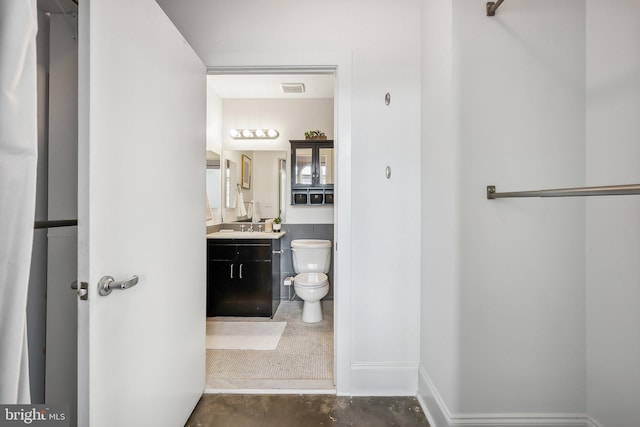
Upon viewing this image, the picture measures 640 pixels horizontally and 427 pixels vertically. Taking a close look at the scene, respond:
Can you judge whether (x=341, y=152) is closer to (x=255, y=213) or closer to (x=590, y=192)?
(x=590, y=192)

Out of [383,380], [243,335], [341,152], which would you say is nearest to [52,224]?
[341,152]

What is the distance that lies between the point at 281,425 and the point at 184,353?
2.03 feet

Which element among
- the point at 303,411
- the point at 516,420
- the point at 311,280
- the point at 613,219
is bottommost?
the point at 303,411

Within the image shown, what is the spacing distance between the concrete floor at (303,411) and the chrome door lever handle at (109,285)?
1.01 meters

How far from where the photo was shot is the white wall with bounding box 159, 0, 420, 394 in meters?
1.76

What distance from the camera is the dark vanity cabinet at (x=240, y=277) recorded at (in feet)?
9.74

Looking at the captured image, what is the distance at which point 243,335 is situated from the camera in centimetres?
263

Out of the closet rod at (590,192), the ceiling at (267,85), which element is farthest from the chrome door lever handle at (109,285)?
the ceiling at (267,85)

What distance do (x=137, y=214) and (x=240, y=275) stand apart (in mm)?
1985

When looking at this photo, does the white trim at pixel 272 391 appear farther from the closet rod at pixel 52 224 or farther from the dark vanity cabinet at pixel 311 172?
the dark vanity cabinet at pixel 311 172

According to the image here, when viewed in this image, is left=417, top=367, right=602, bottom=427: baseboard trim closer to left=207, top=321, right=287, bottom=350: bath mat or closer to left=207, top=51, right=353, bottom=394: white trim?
left=207, top=51, right=353, bottom=394: white trim

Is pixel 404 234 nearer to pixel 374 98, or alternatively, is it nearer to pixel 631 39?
pixel 374 98

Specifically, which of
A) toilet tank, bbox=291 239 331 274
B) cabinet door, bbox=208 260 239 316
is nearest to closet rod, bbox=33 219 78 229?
cabinet door, bbox=208 260 239 316

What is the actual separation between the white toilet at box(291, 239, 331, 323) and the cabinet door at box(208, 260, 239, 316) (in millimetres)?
634
